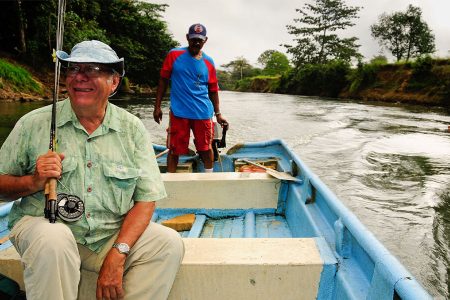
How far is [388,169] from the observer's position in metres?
7.64

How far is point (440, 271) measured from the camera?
3.64 meters

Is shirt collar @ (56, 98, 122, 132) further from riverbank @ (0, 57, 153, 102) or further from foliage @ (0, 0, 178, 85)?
foliage @ (0, 0, 178, 85)

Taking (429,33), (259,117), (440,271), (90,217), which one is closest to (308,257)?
(90,217)

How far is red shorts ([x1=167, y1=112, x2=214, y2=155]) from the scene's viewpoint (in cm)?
412

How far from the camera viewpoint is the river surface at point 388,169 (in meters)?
4.19

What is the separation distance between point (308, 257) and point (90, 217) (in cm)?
107

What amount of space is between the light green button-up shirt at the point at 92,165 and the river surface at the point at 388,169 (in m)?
3.06

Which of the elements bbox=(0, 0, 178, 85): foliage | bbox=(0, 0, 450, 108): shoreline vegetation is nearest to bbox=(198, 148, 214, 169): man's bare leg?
bbox=(0, 0, 450, 108): shoreline vegetation

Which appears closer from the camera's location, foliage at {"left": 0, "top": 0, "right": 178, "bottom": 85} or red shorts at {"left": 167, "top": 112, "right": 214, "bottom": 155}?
red shorts at {"left": 167, "top": 112, "right": 214, "bottom": 155}

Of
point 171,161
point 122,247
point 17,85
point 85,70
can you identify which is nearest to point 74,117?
point 85,70

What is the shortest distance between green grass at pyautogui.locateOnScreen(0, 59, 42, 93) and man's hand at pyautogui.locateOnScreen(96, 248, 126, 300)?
57.6 ft

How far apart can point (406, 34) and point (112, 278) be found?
43.6 metres

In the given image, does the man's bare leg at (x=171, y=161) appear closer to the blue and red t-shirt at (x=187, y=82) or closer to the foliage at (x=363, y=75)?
the blue and red t-shirt at (x=187, y=82)

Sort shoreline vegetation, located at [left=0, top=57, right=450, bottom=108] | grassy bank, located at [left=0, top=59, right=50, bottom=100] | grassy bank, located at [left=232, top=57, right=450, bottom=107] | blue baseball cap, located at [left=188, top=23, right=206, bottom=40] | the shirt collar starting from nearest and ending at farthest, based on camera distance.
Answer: the shirt collar → blue baseball cap, located at [left=188, top=23, right=206, bottom=40] → grassy bank, located at [left=0, top=59, right=50, bottom=100] → shoreline vegetation, located at [left=0, top=57, right=450, bottom=108] → grassy bank, located at [left=232, top=57, right=450, bottom=107]
